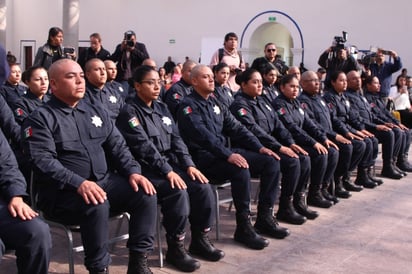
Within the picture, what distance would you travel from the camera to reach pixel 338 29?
15109 mm

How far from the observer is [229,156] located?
A: 12.6ft

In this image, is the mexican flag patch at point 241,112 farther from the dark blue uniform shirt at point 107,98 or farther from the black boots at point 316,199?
the dark blue uniform shirt at point 107,98

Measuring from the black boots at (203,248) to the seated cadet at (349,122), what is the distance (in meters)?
2.59

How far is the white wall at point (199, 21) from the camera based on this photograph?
47.5ft

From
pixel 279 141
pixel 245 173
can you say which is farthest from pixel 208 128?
pixel 279 141

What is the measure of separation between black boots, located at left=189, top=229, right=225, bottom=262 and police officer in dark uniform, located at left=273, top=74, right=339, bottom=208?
1.64 metres

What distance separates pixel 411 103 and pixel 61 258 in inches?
309

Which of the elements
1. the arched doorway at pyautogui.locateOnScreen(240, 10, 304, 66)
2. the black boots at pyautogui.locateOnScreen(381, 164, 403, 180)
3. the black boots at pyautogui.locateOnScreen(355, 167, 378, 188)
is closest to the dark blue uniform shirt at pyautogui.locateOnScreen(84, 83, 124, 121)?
the black boots at pyautogui.locateOnScreen(355, 167, 378, 188)

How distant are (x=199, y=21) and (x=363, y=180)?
12.8 meters

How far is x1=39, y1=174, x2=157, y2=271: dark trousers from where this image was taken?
2686 millimetres

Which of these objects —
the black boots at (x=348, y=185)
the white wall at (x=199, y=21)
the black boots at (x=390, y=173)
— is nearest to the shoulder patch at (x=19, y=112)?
the black boots at (x=348, y=185)

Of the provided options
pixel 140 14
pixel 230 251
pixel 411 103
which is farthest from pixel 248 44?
pixel 230 251

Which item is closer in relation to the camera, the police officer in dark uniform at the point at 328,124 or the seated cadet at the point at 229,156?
the seated cadet at the point at 229,156

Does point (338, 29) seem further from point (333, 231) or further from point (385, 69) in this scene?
point (333, 231)
